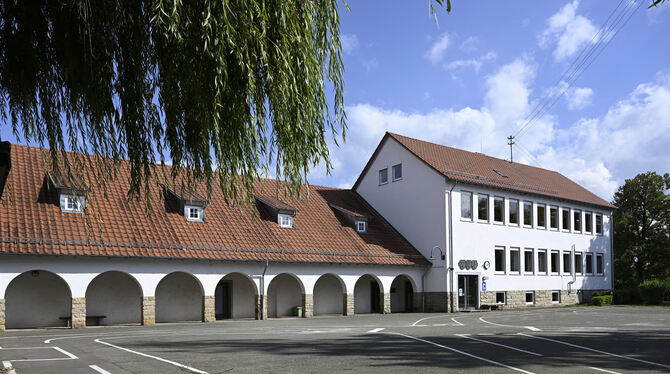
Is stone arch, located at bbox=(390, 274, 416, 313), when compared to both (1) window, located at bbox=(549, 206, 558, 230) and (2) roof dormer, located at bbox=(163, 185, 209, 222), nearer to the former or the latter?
(1) window, located at bbox=(549, 206, 558, 230)

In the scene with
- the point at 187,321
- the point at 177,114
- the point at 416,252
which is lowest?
the point at 187,321

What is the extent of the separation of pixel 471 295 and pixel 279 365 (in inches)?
998

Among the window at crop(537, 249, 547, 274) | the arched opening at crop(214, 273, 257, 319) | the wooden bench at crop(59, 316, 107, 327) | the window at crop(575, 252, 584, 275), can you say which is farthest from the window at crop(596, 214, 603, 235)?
the wooden bench at crop(59, 316, 107, 327)

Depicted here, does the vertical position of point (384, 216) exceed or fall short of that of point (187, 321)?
it exceeds it

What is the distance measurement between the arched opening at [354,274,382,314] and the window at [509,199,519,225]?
31.3 ft

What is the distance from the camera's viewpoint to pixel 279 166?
787 centimetres

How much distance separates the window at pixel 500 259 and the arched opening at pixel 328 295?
387 inches

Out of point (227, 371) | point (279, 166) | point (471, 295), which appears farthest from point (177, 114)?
point (471, 295)

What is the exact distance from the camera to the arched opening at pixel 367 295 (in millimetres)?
33688

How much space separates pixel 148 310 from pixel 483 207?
20.0m

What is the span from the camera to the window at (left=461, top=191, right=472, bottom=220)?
3512 cm

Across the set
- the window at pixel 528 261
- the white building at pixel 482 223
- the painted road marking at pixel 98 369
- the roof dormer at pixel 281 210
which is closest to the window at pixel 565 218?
the white building at pixel 482 223

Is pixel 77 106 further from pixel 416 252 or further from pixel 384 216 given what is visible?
pixel 384 216

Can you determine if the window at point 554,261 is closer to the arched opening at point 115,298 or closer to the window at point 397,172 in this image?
the window at point 397,172
